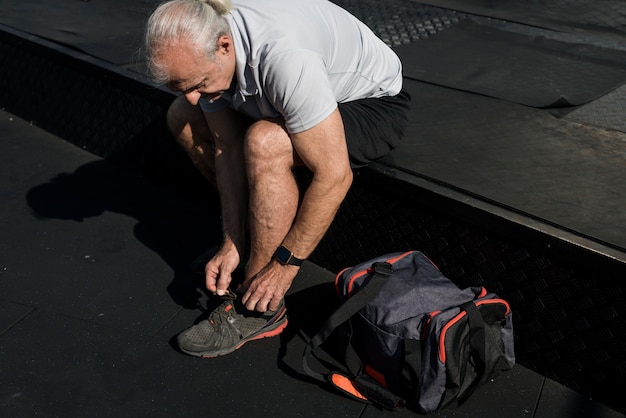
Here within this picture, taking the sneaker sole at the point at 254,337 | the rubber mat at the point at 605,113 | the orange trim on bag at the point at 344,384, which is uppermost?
the rubber mat at the point at 605,113

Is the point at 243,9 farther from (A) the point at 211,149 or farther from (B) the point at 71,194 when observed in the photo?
(B) the point at 71,194

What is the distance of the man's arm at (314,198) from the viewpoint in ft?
6.68

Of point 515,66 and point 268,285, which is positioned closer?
point 268,285

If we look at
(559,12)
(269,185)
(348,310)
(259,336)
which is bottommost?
(259,336)

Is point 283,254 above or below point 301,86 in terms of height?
below

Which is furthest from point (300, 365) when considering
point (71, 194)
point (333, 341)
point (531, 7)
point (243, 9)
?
point (531, 7)

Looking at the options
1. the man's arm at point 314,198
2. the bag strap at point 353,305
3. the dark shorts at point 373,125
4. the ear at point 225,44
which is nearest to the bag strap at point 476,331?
the bag strap at point 353,305

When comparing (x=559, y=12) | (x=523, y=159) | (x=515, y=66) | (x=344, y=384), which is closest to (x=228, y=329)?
(x=344, y=384)

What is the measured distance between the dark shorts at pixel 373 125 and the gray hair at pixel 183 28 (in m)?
0.47

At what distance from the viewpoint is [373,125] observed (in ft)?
7.57

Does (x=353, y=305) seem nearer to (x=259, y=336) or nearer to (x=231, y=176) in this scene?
(x=259, y=336)

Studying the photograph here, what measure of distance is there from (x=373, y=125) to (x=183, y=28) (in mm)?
662

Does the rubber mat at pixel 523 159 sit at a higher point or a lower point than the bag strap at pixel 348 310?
higher

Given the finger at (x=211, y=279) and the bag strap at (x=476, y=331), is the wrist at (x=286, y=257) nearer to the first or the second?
the finger at (x=211, y=279)
